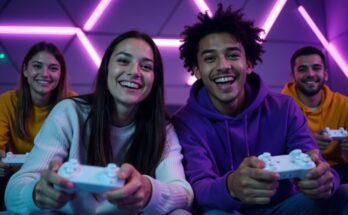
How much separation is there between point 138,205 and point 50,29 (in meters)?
1.79

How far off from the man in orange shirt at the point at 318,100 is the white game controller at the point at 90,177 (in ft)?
3.21

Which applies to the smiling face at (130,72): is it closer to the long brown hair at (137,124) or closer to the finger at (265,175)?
the long brown hair at (137,124)

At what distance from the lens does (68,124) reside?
755mm

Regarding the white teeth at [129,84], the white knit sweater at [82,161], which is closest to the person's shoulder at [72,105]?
the white knit sweater at [82,161]

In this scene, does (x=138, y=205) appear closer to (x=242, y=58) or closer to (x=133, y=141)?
(x=133, y=141)

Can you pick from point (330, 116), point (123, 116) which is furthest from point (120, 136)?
point (330, 116)

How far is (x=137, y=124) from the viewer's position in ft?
2.83

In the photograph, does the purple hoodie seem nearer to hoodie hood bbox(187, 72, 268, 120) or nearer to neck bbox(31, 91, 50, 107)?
hoodie hood bbox(187, 72, 268, 120)

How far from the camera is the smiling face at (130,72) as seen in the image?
0.80 metres

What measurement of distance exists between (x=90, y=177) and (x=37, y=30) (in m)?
1.82

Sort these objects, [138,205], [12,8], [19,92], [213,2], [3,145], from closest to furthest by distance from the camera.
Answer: [138,205] → [3,145] → [19,92] → [12,8] → [213,2]

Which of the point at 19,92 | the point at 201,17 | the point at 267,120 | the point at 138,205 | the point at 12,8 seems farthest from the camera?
the point at 12,8

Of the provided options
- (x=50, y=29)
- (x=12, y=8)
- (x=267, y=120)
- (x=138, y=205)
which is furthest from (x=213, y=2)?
(x=138, y=205)

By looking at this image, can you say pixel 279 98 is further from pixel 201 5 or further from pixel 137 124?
pixel 201 5
